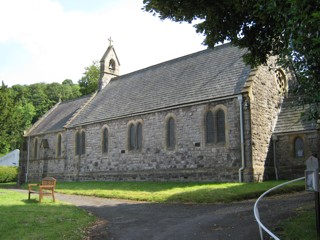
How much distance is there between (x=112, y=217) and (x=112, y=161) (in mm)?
16247

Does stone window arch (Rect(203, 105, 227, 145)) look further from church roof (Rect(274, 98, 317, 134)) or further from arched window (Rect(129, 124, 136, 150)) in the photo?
arched window (Rect(129, 124, 136, 150))

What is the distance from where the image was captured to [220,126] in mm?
22203

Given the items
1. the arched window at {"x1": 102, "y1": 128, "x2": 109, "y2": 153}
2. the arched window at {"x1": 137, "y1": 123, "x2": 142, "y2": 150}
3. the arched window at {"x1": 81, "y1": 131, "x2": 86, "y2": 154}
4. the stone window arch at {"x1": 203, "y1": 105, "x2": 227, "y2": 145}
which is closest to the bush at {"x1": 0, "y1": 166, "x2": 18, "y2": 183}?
the arched window at {"x1": 81, "y1": 131, "x2": 86, "y2": 154}

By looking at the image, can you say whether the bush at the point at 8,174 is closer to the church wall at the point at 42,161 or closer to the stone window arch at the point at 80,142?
the church wall at the point at 42,161

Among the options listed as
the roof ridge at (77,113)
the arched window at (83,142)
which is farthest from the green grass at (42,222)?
the roof ridge at (77,113)

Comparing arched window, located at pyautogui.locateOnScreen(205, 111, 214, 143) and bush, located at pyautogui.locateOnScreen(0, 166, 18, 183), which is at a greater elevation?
arched window, located at pyautogui.locateOnScreen(205, 111, 214, 143)

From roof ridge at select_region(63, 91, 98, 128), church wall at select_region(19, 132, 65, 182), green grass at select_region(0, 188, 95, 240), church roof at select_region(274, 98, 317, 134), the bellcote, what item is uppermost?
the bellcote

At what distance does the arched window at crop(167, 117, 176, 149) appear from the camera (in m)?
24.5

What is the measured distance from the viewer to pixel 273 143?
75.4ft

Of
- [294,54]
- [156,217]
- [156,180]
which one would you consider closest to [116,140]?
[156,180]

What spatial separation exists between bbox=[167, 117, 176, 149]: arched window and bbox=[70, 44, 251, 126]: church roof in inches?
47.9

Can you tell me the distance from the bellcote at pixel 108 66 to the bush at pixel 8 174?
16.0 m

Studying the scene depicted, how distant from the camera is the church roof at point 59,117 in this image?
37.6 m

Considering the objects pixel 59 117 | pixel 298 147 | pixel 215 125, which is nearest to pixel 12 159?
pixel 59 117
